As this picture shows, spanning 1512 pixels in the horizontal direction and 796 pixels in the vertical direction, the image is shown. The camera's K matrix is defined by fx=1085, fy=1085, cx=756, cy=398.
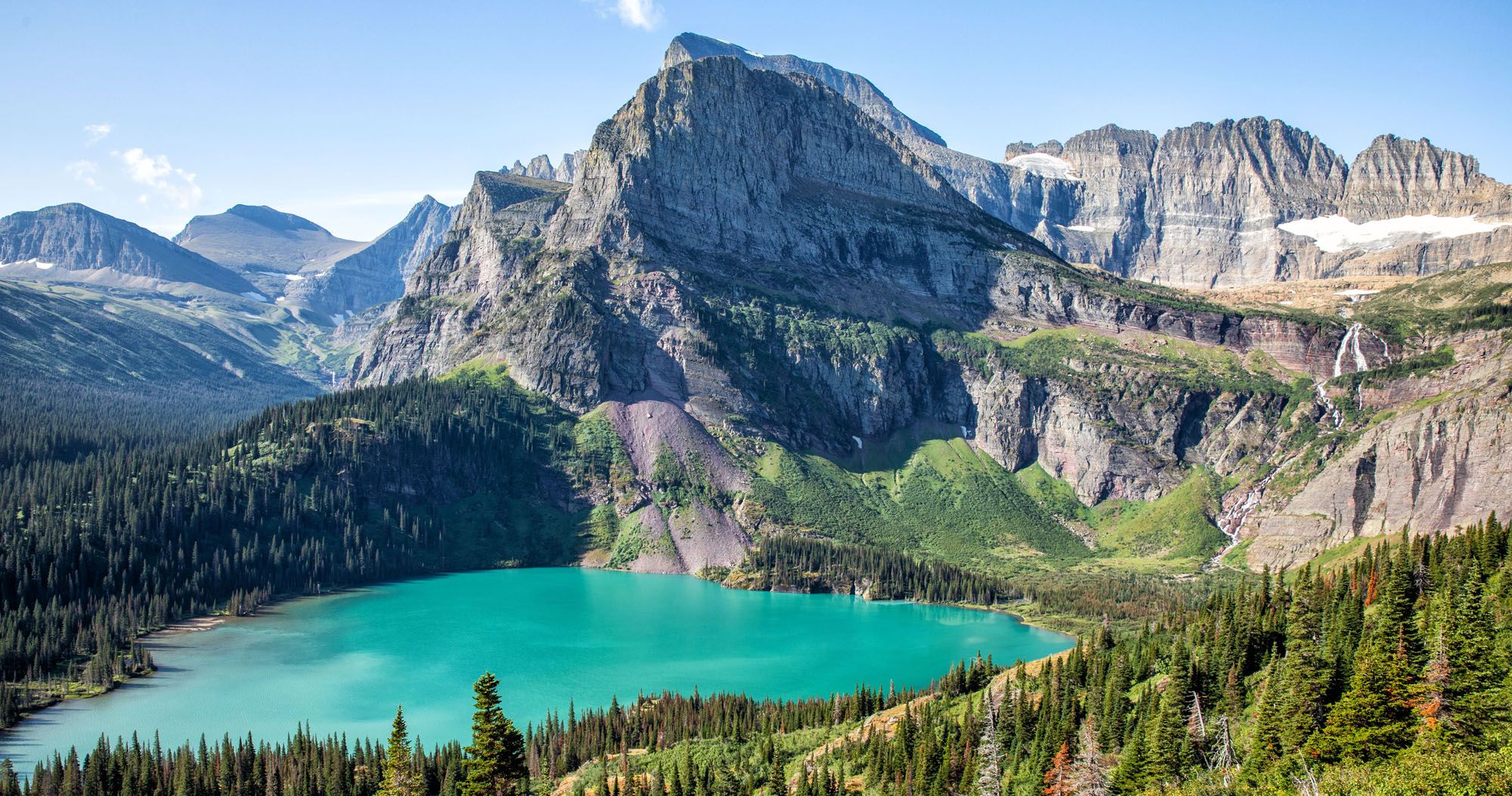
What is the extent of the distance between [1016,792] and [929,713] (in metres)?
17.1

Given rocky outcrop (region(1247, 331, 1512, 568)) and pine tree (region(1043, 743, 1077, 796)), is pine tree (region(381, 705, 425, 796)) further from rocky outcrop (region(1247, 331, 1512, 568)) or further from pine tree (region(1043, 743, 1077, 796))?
rocky outcrop (region(1247, 331, 1512, 568))

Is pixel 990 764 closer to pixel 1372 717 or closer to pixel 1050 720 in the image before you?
pixel 1050 720

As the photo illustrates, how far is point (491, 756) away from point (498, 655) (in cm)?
9269

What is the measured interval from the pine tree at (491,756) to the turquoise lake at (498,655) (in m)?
56.9

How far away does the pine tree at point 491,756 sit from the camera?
50250mm

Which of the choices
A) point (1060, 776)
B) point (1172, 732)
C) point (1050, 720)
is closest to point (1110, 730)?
point (1050, 720)

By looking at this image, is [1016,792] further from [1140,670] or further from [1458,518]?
[1458,518]

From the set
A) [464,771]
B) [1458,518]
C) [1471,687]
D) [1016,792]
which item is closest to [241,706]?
[464,771]

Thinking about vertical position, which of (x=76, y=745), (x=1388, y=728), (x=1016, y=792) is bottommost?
(x=76, y=745)

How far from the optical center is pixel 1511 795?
45.1 meters

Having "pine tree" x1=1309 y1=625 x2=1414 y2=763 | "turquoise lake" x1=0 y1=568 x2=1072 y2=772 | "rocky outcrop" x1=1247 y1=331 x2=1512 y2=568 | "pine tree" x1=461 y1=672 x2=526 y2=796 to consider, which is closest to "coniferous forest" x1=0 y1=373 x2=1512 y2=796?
"pine tree" x1=1309 y1=625 x2=1414 y2=763

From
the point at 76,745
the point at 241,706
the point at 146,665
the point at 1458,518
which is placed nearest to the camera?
the point at 76,745

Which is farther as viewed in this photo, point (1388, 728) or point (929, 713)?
point (929, 713)

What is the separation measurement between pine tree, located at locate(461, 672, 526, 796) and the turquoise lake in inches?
2242
